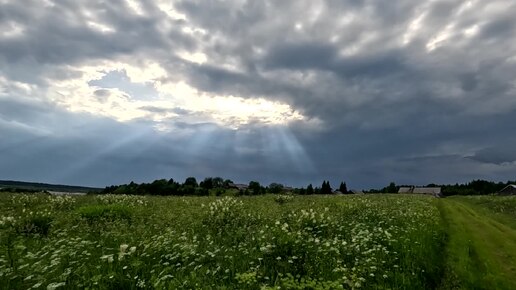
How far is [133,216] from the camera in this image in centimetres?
2080

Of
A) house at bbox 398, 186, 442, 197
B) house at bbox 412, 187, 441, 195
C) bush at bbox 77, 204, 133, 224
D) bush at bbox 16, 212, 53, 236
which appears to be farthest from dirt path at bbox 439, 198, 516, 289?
house at bbox 398, 186, 442, 197

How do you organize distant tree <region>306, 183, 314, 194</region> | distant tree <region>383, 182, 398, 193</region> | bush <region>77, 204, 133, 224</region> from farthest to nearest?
distant tree <region>383, 182, 398, 193</region> < distant tree <region>306, 183, 314, 194</region> < bush <region>77, 204, 133, 224</region>

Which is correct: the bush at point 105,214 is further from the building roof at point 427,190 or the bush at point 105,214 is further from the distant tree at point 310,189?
the building roof at point 427,190

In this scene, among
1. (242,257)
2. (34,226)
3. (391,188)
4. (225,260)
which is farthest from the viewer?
(391,188)

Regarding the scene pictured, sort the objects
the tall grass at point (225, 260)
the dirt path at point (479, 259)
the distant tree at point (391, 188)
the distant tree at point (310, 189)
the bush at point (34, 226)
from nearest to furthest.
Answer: the tall grass at point (225, 260), the dirt path at point (479, 259), the bush at point (34, 226), the distant tree at point (310, 189), the distant tree at point (391, 188)

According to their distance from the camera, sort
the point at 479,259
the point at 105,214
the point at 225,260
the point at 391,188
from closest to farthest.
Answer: the point at 225,260 → the point at 479,259 → the point at 105,214 → the point at 391,188

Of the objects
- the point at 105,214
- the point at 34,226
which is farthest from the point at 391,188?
the point at 34,226

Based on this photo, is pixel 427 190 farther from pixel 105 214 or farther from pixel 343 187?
pixel 105 214

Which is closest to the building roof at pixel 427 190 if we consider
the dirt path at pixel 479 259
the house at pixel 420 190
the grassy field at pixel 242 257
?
the house at pixel 420 190

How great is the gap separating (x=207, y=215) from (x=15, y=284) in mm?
11387

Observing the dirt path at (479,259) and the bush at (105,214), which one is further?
the bush at (105,214)

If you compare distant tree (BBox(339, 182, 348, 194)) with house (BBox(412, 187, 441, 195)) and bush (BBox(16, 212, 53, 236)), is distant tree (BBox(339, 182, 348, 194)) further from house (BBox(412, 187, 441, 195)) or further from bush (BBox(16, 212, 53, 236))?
bush (BBox(16, 212, 53, 236))

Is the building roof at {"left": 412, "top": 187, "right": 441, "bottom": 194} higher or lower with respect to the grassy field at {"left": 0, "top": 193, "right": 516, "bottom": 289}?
higher

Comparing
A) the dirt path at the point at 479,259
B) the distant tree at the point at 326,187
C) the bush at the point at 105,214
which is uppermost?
the distant tree at the point at 326,187
